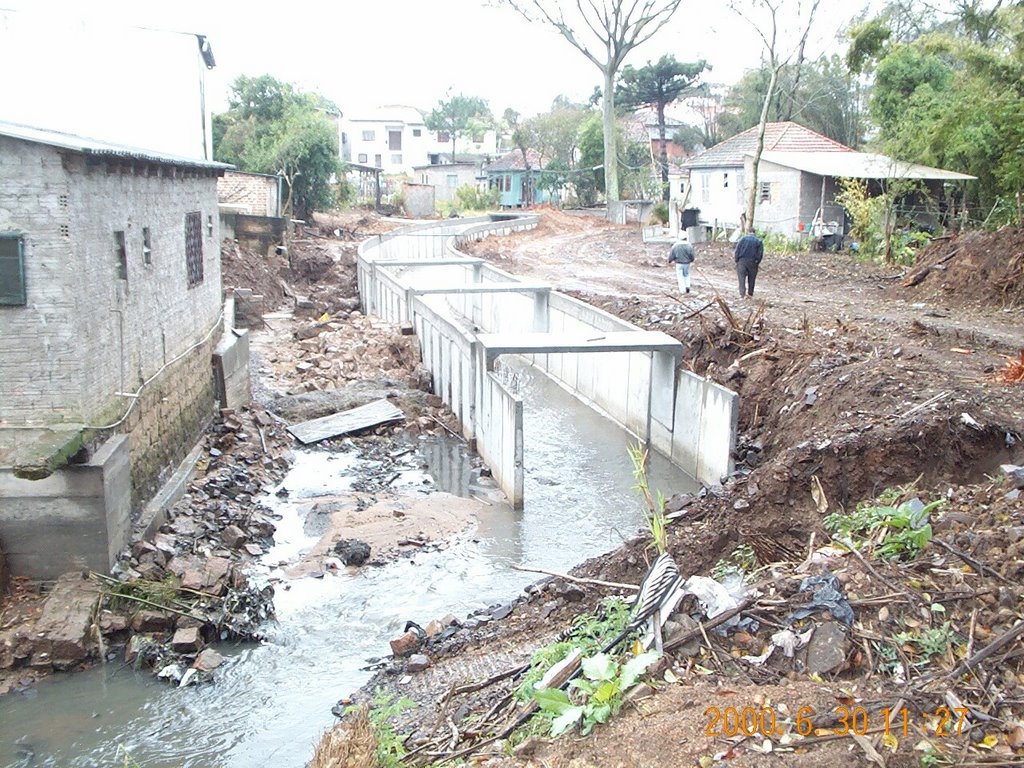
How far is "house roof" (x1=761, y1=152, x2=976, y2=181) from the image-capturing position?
1086 inches

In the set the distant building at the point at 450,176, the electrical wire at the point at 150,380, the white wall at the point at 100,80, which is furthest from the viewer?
the distant building at the point at 450,176

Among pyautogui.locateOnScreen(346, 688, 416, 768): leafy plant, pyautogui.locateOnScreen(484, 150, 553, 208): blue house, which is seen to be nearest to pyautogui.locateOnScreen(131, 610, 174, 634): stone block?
pyautogui.locateOnScreen(346, 688, 416, 768): leafy plant

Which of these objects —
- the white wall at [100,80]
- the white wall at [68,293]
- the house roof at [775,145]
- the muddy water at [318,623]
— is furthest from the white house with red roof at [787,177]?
the white wall at [68,293]

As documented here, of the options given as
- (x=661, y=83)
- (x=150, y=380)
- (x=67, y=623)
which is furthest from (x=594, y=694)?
(x=661, y=83)

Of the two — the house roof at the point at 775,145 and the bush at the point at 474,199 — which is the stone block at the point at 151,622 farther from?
the bush at the point at 474,199

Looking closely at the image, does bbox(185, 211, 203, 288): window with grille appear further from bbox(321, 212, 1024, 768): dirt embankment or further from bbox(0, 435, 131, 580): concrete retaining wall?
bbox(321, 212, 1024, 768): dirt embankment

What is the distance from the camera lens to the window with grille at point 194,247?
1492 cm

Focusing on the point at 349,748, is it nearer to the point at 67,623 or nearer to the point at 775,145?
the point at 67,623

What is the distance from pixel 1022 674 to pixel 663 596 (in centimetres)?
212

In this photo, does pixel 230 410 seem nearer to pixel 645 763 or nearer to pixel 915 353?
pixel 915 353

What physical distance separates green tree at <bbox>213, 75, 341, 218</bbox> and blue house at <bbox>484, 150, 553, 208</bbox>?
20.9m

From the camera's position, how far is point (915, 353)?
13945 millimetres

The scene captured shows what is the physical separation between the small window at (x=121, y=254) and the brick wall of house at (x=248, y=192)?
77.7 ft

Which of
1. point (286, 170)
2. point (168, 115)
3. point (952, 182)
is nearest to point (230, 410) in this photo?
point (168, 115)
